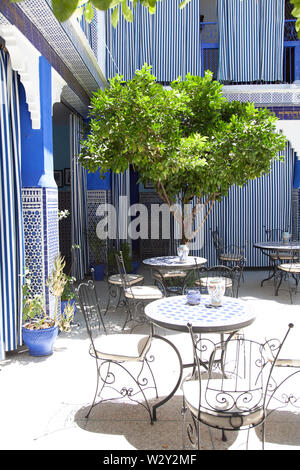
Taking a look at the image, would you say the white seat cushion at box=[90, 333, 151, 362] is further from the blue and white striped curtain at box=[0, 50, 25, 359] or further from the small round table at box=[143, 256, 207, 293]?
the small round table at box=[143, 256, 207, 293]

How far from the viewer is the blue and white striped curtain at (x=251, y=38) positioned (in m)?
8.75

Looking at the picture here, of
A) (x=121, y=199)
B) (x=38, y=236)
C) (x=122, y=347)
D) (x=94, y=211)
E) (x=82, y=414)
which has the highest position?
(x=121, y=199)

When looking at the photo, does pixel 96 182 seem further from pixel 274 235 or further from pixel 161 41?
pixel 274 235

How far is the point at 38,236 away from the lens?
4.34 metres

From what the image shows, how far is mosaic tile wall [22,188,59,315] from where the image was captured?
4328 mm

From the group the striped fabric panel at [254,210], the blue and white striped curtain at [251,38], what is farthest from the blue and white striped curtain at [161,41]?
the striped fabric panel at [254,210]

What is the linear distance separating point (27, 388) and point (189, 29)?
317 inches

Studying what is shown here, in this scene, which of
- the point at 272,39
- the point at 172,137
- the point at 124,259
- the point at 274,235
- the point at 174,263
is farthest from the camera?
the point at 274,235

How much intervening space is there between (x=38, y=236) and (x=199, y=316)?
7.24 ft

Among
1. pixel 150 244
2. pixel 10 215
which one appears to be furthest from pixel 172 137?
pixel 150 244

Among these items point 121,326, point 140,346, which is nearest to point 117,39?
point 121,326

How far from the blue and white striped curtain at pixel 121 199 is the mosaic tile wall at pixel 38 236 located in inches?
177
